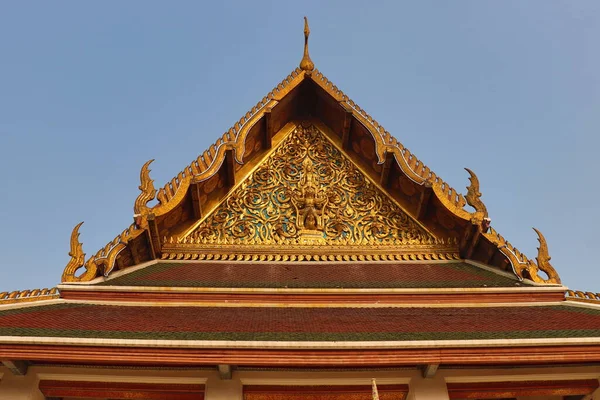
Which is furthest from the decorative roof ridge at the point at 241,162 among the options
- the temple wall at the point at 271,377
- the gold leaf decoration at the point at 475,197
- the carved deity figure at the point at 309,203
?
the temple wall at the point at 271,377

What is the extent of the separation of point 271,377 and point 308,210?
2509mm

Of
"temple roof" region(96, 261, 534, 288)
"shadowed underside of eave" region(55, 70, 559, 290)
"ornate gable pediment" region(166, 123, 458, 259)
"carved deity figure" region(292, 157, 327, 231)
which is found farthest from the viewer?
"carved deity figure" region(292, 157, 327, 231)

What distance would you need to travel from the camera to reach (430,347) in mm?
3463

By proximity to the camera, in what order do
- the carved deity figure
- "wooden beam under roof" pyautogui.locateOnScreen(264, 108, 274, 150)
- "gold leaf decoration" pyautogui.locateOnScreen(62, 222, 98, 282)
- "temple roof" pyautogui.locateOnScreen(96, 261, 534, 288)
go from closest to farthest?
"gold leaf decoration" pyautogui.locateOnScreen(62, 222, 98, 282) → "temple roof" pyautogui.locateOnScreen(96, 261, 534, 288) → the carved deity figure → "wooden beam under roof" pyautogui.locateOnScreen(264, 108, 274, 150)

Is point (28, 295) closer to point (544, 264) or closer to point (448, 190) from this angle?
point (448, 190)

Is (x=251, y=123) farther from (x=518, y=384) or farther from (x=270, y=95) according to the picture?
(x=518, y=384)

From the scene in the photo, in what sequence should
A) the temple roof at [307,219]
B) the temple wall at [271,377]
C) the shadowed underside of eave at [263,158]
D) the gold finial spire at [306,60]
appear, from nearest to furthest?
the temple wall at [271,377] → the temple roof at [307,219] → the shadowed underside of eave at [263,158] → the gold finial spire at [306,60]

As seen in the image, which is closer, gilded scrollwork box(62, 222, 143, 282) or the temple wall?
the temple wall

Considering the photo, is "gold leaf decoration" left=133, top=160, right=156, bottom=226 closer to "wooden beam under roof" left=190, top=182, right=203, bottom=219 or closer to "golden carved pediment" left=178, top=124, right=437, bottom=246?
"wooden beam under roof" left=190, top=182, right=203, bottom=219

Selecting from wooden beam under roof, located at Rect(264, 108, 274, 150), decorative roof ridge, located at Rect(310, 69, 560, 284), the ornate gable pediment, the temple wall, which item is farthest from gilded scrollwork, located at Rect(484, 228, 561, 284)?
wooden beam under roof, located at Rect(264, 108, 274, 150)

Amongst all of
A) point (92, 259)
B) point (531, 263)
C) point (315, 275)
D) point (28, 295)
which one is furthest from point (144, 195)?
point (531, 263)

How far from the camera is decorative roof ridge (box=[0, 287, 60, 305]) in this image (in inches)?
169

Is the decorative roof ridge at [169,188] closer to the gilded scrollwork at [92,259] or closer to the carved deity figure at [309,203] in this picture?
the gilded scrollwork at [92,259]

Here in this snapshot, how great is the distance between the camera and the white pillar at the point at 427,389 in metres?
3.77
